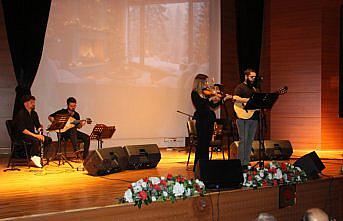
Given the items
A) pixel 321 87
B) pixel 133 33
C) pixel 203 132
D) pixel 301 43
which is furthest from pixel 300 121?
pixel 203 132

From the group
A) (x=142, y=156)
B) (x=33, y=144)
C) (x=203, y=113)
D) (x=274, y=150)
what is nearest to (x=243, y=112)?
(x=203, y=113)

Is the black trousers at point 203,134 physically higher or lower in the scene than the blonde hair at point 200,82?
lower

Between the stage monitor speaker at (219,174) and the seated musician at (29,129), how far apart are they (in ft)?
10.7

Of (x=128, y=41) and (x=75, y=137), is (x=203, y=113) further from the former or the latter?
(x=128, y=41)

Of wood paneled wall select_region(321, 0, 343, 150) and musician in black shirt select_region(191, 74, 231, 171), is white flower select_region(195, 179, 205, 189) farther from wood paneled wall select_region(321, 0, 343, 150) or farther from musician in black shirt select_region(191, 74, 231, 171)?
wood paneled wall select_region(321, 0, 343, 150)

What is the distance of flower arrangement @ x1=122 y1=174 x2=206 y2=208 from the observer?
4.56 metres

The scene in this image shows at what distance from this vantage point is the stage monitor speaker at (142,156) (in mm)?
7559

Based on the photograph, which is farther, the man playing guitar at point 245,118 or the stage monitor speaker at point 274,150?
the stage monitor speaker at point 274,150

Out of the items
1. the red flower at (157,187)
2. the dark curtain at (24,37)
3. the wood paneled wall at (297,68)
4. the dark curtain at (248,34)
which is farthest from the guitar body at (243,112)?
the wood paneled wall at (297,68)

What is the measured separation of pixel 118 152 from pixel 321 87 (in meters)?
5.54

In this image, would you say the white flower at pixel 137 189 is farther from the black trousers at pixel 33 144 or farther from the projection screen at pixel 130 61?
the projection screen at pixel 130 61

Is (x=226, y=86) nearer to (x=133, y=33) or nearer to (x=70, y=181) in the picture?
(x=133, y=33)

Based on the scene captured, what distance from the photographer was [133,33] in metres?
10.3

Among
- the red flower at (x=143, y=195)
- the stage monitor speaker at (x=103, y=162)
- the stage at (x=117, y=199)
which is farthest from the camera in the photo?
the stage monitor speaker at (x=103, y=162)
